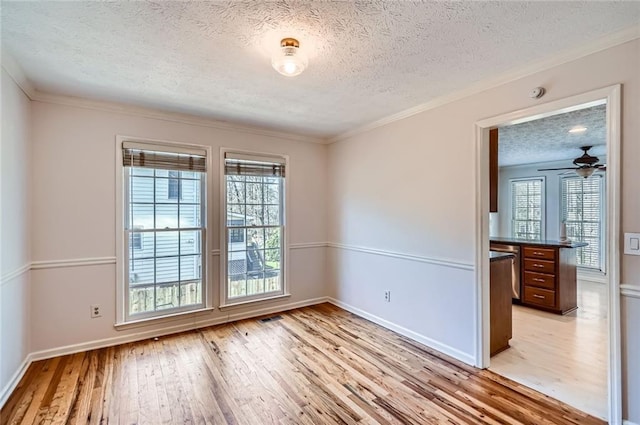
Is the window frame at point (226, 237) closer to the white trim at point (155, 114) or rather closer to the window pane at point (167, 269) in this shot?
the white trim at point (155, 114)

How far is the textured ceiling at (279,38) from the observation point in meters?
1.69

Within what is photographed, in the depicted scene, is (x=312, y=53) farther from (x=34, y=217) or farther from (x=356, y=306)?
(x=356, y=306)

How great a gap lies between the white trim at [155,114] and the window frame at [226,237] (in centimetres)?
28

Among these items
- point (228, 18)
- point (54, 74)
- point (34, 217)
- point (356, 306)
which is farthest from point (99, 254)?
point (356, 306)

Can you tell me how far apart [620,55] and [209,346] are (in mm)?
4042

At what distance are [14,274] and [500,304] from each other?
14.0 feet

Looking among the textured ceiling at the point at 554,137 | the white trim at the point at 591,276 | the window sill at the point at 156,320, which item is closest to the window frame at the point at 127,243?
the window sill at the point at 156,320

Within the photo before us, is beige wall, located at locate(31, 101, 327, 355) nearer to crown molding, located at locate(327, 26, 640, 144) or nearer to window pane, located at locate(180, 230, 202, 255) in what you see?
window pane, located at locate(180, 230, 202, 255)

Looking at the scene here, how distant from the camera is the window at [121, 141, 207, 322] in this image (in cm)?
327

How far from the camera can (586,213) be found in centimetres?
619

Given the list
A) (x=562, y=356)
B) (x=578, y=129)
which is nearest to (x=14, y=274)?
(x=562, y=356)

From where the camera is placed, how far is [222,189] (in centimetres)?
379

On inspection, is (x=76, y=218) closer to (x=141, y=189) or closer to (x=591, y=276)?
(x=141, y=189)

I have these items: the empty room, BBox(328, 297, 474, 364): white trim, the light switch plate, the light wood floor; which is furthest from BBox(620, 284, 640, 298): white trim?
BBox(328, 297, 474, 364): white trim
